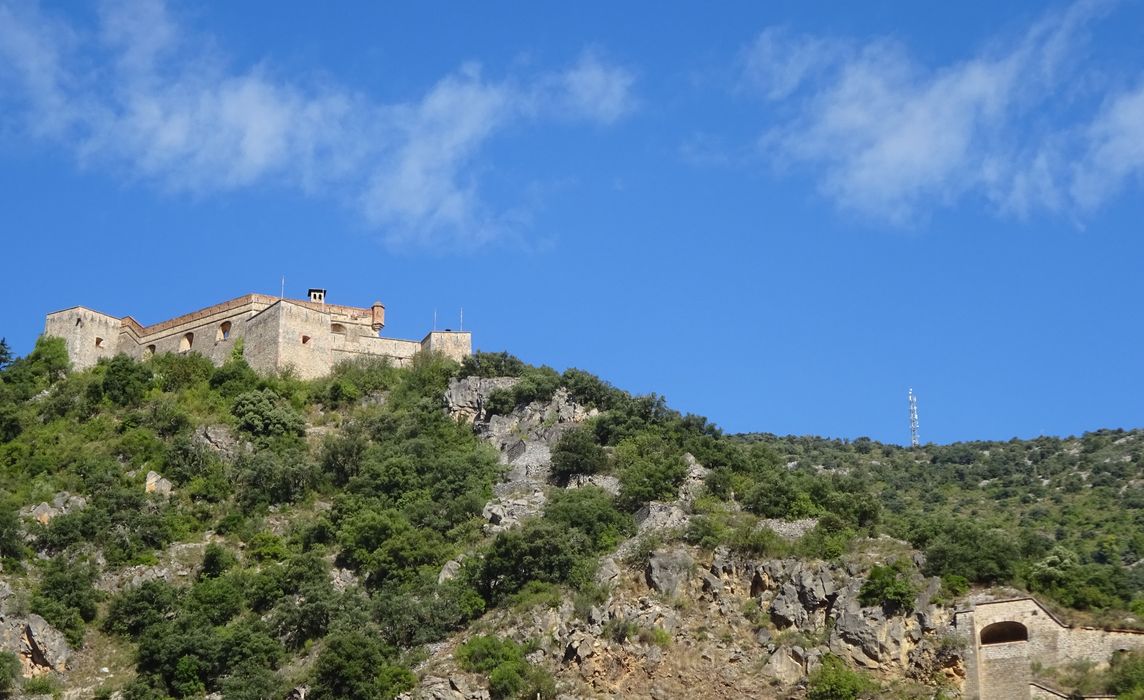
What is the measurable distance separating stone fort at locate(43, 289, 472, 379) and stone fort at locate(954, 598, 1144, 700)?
26711 millimetres

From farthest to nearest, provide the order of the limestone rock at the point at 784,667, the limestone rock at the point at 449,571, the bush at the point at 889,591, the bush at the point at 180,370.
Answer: the bush at the point at 180,370 → the limestone rock at the point at 449,571 → the bush at the point at 889,591 → the limestone rock at the point at 784,667

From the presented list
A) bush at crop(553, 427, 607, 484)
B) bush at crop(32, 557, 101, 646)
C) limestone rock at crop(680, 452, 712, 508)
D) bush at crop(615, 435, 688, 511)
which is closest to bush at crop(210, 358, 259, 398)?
bush at crop(32, 557, 101, 646)

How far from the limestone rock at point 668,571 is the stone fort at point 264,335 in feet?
61.6

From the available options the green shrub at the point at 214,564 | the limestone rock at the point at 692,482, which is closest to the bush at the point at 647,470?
the limestone rock at the point at 692,482

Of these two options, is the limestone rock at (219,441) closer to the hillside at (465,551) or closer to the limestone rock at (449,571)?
the hillside at (465,551)

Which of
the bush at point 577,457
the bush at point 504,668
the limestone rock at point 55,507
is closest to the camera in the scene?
the bush at point 504,668

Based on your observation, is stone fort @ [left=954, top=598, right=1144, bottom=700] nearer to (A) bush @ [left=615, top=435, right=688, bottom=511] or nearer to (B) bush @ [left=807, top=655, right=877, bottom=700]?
(B) bush @ [left=807, top=655, right=877, bottom=700]

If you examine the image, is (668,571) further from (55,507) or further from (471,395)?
(55,507)

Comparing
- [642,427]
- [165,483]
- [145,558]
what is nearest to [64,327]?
[165,483]

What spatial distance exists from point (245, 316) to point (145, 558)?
16.6m

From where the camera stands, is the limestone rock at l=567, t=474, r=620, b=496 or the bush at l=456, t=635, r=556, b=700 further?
the limestone rock at l=567, t=474, r=620, b=496

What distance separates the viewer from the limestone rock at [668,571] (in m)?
46.7

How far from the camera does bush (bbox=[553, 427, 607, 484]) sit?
53.9 meters

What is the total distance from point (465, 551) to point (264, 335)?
17.5 m
